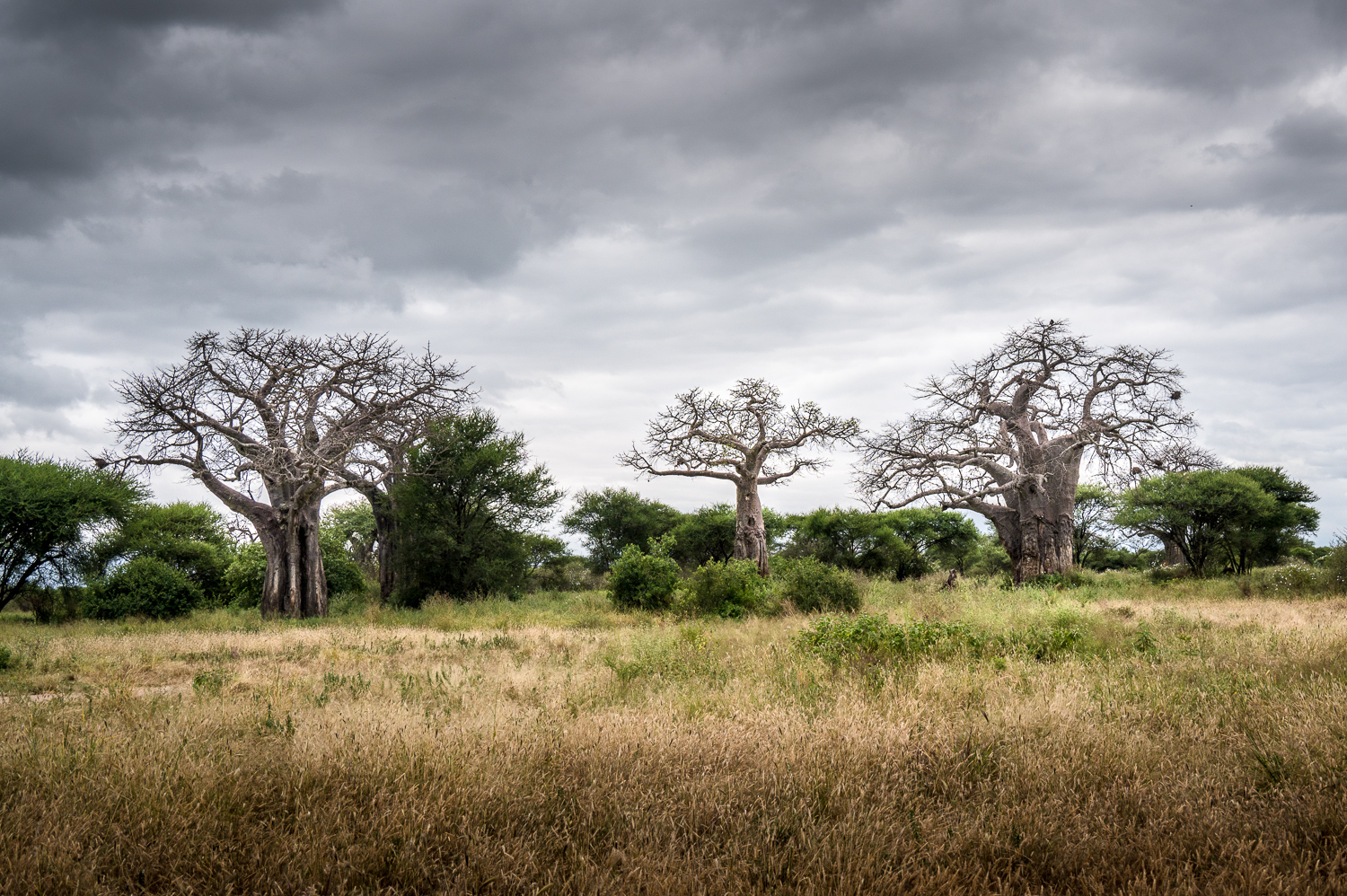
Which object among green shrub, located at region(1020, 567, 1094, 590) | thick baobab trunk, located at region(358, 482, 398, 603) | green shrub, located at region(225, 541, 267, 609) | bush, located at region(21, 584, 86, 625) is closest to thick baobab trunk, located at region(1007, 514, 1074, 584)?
green shrub, located at region(1020, 567, 1094, 590)

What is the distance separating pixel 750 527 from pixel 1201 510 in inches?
629

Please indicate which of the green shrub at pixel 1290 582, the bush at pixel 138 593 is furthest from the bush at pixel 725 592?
the bush at pixel 138 593

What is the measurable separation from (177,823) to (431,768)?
1.32 metres

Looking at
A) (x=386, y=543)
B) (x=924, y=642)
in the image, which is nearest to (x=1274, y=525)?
(x=924, y=642)

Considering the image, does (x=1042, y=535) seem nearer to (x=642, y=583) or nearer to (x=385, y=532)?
(x=642, y=583)

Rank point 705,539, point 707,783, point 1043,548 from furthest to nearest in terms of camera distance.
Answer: point 705,539 < point 1043,548 < point 707,783

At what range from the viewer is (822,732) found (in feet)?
17.2

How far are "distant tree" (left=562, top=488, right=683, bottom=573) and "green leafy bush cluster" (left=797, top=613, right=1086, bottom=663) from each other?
27827 mm

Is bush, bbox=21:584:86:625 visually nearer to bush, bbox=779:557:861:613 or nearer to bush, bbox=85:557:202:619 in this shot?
bush, bbox=85:557:202:619

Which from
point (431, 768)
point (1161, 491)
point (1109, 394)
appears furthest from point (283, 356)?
point (1161, 491)

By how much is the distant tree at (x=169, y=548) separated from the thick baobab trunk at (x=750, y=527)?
18045 millimetres

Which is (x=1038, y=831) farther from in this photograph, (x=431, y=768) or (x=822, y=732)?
(x=431, y=768)

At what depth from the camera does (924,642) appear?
30.7 feet

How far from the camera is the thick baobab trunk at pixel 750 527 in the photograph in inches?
1055
